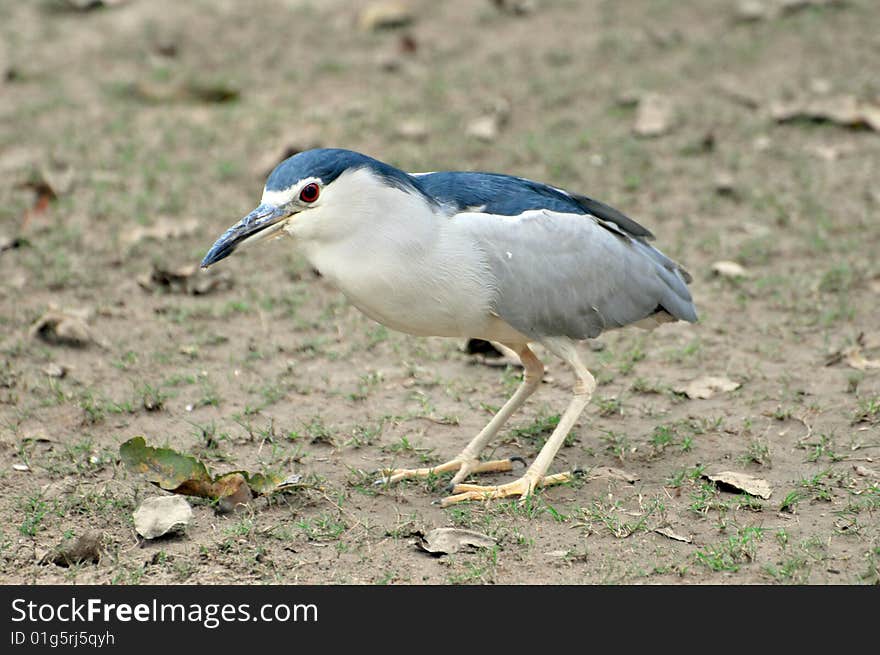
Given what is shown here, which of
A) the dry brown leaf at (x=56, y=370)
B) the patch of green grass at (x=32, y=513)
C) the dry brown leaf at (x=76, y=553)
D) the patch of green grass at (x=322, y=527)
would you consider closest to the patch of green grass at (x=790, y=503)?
the patch of green grass at (x=322, y=527)

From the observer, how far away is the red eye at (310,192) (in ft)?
15.3

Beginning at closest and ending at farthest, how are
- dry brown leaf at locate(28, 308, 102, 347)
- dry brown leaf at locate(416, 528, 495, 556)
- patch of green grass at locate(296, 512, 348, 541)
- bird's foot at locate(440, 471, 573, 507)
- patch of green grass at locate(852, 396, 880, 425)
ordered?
dry brown leaf at locate(416, 528, 495, 556) < patch of green grass at locate(296, 512, 348, 541) < bird's foot at locate(440, 471, 573, 507) < patch of green grass at locate(852, 396, 880, 425) < dry brown leaf at locate(28, 308, 102, 347)

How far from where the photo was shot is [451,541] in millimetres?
4574

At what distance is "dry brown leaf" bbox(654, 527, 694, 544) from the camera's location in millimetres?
4594

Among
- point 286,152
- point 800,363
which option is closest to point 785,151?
point 800,363

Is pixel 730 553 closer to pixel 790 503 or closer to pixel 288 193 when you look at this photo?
pixel 790 503

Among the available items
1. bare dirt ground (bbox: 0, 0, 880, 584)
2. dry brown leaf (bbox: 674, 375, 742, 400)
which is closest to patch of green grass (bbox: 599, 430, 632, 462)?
bare dirt ground (bbox: 0, 0, 880, 584)

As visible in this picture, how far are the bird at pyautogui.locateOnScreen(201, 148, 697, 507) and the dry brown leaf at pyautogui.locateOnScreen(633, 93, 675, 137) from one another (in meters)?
3.65

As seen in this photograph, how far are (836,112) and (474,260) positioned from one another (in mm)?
5416

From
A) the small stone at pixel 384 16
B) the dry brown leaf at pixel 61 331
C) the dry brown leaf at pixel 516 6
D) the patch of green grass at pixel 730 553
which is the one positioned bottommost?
the dry brown leaf at pixel 61 331

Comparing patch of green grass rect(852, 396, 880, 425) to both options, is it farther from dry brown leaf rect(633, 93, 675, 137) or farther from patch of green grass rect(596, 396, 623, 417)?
dry brown leaf rect(633, 93, 675, 137)

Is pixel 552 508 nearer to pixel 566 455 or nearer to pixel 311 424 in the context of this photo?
pixel 566 455

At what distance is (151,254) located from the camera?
7.42m

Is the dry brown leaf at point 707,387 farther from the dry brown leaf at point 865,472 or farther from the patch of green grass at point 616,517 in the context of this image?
the patch of green grass at point 616,517
